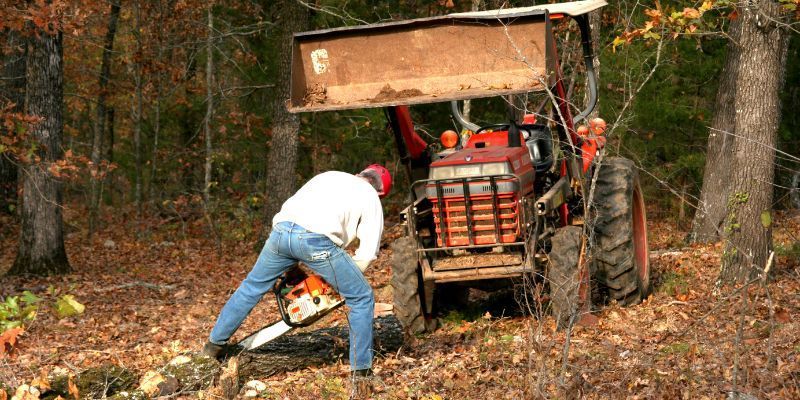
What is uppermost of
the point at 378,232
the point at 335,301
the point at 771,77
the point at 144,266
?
the point at 771,77

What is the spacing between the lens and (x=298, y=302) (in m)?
7.29

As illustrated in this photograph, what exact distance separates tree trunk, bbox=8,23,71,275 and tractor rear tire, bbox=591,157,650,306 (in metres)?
8.12

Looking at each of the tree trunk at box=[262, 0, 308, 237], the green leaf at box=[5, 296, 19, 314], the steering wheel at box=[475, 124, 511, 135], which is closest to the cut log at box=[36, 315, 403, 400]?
the green leaf at box=[5, 296, 19, 314]

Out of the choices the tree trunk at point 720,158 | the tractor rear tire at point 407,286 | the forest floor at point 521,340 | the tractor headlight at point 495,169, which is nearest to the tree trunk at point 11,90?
the forest floor at point 521,340

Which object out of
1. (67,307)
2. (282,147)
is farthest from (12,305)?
(282,147)

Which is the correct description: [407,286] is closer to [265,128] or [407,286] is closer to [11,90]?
[11,90]

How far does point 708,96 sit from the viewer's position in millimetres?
A: 16109

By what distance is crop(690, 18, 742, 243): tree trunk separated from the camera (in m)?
12.4

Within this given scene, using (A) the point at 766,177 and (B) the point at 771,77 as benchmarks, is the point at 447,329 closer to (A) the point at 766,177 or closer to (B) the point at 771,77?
(A) the point at 766,177

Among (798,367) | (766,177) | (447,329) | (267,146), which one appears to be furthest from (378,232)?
(267,146)

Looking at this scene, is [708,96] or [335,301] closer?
[335,301]

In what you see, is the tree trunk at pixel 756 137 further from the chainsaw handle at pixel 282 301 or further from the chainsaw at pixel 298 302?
the chainsaw handle at pixel 282 301

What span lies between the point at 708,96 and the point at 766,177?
7225mm

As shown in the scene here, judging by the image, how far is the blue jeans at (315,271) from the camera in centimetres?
707
